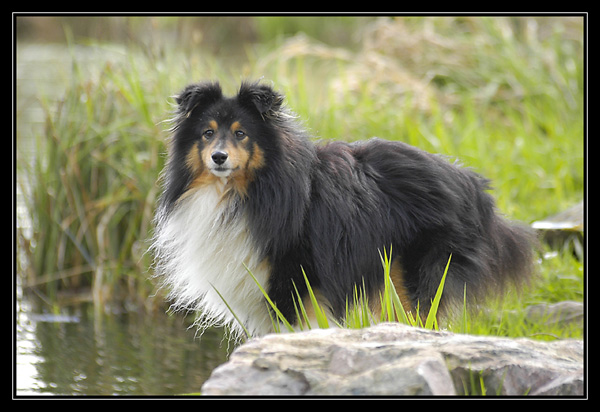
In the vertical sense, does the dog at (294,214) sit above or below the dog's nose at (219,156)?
below

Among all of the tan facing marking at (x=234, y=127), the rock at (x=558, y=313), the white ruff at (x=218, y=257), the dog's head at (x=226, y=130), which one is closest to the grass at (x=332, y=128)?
the rock at (x=558, y=313)

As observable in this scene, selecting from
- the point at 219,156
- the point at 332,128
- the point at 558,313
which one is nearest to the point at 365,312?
the point at 219,156

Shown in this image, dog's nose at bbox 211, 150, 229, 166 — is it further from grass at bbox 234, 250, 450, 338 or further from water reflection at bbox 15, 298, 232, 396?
water reflection at bbox 15, 298, 232, 396

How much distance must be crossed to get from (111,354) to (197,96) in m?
2.49

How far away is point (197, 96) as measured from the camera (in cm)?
414

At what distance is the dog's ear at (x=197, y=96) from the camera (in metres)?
4.13

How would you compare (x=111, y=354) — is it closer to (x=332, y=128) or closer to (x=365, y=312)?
(x=365, y=312)

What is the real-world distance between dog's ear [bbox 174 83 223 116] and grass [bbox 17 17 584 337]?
1.31 metres

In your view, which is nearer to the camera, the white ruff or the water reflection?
the white ruff

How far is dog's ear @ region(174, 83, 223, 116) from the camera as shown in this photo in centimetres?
413

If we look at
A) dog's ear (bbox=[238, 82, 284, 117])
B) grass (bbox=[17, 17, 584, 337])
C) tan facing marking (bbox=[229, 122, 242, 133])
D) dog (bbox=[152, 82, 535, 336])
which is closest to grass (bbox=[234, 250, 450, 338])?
dog (bbox=[152, 82, 535, 336])

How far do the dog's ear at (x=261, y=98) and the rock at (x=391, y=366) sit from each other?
1640 mm

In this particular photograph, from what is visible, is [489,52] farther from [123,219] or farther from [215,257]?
[215,257]

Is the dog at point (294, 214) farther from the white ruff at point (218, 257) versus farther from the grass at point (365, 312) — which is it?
the grass at point (365, 312)
